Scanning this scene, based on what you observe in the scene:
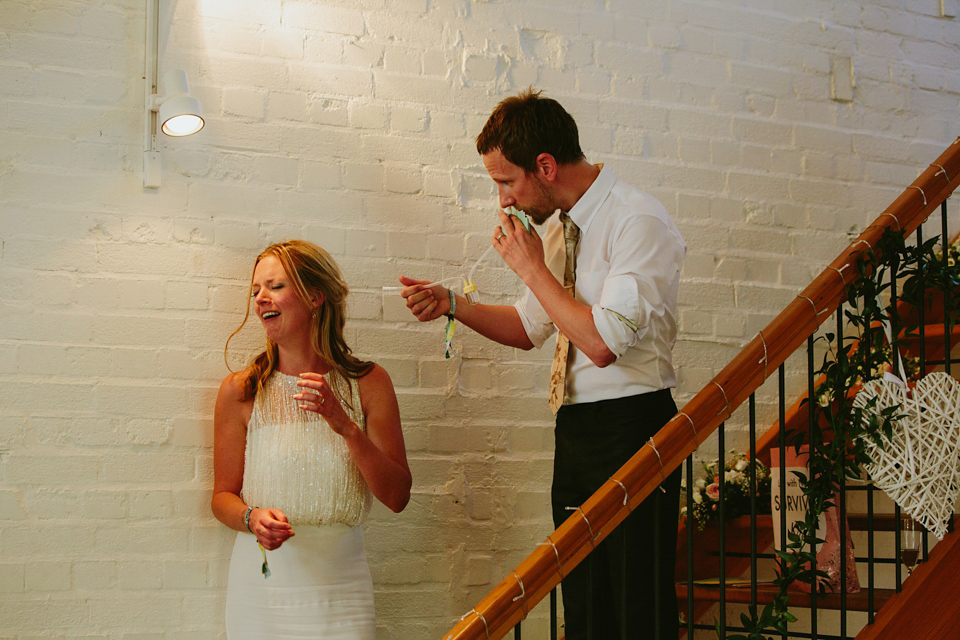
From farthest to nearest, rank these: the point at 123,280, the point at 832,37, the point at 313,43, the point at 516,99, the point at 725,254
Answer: the point at 832,37 < the point at 725,254 < the point at 313,43 < the point at 123,280 < the point at 516,99

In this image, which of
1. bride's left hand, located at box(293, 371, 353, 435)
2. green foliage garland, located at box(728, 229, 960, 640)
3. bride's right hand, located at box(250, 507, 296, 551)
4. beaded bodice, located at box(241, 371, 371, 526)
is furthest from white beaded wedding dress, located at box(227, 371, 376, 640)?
green foliage garland, located at box(728, 229, 960, 640)

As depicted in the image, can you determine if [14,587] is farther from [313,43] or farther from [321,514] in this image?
[313,43]

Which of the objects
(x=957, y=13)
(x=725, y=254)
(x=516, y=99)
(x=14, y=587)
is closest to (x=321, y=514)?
Answer: (x=14, y=587)

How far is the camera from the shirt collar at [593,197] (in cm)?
217

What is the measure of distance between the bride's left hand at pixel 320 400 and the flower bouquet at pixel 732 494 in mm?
1168

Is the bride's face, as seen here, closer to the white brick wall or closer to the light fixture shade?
the white brick wall

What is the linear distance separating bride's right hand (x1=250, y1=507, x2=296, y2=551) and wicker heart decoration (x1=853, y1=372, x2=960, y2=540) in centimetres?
134

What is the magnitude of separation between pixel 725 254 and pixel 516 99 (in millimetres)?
1134

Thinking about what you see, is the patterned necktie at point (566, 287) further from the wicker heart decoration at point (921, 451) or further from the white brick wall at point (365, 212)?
the wicker heart decoration at point (921, 451)

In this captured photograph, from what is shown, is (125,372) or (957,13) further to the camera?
(957,13)

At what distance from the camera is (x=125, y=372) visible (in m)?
2.36

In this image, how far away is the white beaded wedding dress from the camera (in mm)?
2164

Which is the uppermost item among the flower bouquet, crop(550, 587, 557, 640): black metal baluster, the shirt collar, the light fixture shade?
the light fixture shade

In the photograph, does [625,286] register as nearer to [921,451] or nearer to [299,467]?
[921,451]
